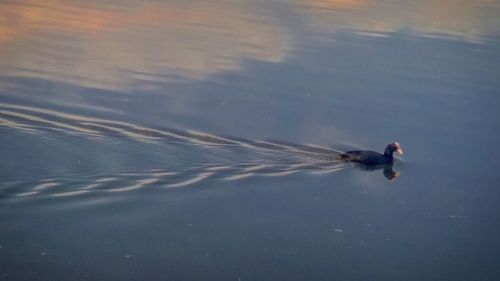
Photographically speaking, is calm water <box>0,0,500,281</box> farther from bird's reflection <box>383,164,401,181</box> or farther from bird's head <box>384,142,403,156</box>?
bird's head <box>384,142,403,156</box>

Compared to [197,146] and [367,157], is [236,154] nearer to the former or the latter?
[197,146]

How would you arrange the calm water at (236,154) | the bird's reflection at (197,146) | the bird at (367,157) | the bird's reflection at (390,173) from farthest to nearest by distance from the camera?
the bird's reflection at (390,173) < the bird at (367,157) < the bird's reflection at (197,146) < the calm water at (236,154)

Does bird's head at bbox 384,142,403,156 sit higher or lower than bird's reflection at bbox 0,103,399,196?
higher

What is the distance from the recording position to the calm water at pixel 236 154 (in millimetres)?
9445

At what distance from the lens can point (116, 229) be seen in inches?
380

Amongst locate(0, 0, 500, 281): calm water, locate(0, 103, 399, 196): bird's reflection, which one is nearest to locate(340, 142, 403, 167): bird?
locate(0, 103, 399, 196): bird's reflection

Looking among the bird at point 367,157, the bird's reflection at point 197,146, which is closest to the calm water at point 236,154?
the bird's reflection at point 197,146

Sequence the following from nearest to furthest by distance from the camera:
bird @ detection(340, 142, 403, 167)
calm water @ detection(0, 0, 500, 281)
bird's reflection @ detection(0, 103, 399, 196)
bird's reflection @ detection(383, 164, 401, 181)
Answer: calm water @ detection(0, 0, 500, 281) → bird's reflection @ detection(0, 103, 399, 196) → bird @ detection(340, 142, 403, 167) → bird's reflection @ detection(383, 164, 401, 181)

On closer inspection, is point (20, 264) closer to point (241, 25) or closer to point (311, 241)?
point (311, 241)

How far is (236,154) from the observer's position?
1242 cm

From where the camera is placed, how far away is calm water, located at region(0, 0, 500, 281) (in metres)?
9.45

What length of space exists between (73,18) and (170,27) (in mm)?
2817

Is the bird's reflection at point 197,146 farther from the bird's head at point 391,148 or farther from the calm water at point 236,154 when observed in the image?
the bird's head at point 391,148

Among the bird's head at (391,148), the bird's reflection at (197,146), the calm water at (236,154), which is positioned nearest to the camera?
the calm water at (236,154)
